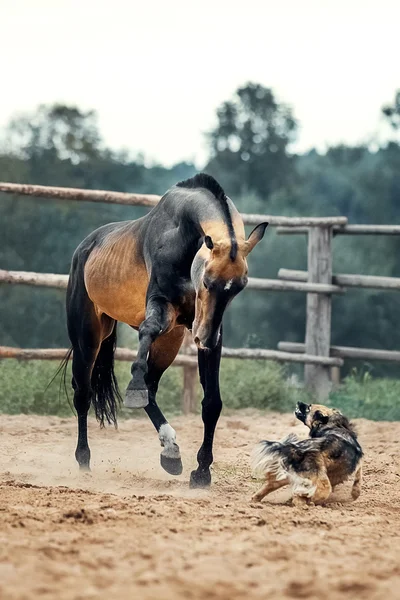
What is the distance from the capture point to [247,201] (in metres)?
19.2

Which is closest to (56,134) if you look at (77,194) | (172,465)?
(77,194)

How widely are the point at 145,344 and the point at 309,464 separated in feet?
3.77

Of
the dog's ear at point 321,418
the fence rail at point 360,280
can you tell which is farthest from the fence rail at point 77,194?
the dog's ear at point 321,418

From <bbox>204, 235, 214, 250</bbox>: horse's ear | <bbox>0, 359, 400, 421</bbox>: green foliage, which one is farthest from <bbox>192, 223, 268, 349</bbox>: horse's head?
<bbox>0, 359, 400, 421</bbox>: green foliage

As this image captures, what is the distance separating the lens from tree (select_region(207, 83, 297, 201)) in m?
21.2

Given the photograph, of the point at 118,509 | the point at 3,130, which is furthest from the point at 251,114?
the point at 118,509

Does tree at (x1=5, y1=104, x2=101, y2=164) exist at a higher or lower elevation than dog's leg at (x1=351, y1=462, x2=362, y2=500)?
higher

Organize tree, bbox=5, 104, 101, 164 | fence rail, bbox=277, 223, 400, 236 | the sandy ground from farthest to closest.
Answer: tree, bbox=5, 104, 101, 164 < fence rail, bbox=277, 223, 400, 236 < the sandy ground

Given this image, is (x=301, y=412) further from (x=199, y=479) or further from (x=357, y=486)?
(x=199, y=479)

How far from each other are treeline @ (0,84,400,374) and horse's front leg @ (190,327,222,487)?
469 centimetres

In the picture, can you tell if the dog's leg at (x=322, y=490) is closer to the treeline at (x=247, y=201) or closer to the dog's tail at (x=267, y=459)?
the dog's tail at (x=267, y=459)

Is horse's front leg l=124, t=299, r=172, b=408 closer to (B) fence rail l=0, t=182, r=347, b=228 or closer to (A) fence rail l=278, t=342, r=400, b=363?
(B) fence rail l=0, t=182, r=347, b=228

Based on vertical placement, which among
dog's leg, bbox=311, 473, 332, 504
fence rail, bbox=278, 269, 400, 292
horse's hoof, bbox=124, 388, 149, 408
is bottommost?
dog's leg, bbox=311, 473, 332, 504

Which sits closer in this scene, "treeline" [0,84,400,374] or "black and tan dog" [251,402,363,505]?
"black and tan dog" [251,402,363,505]
